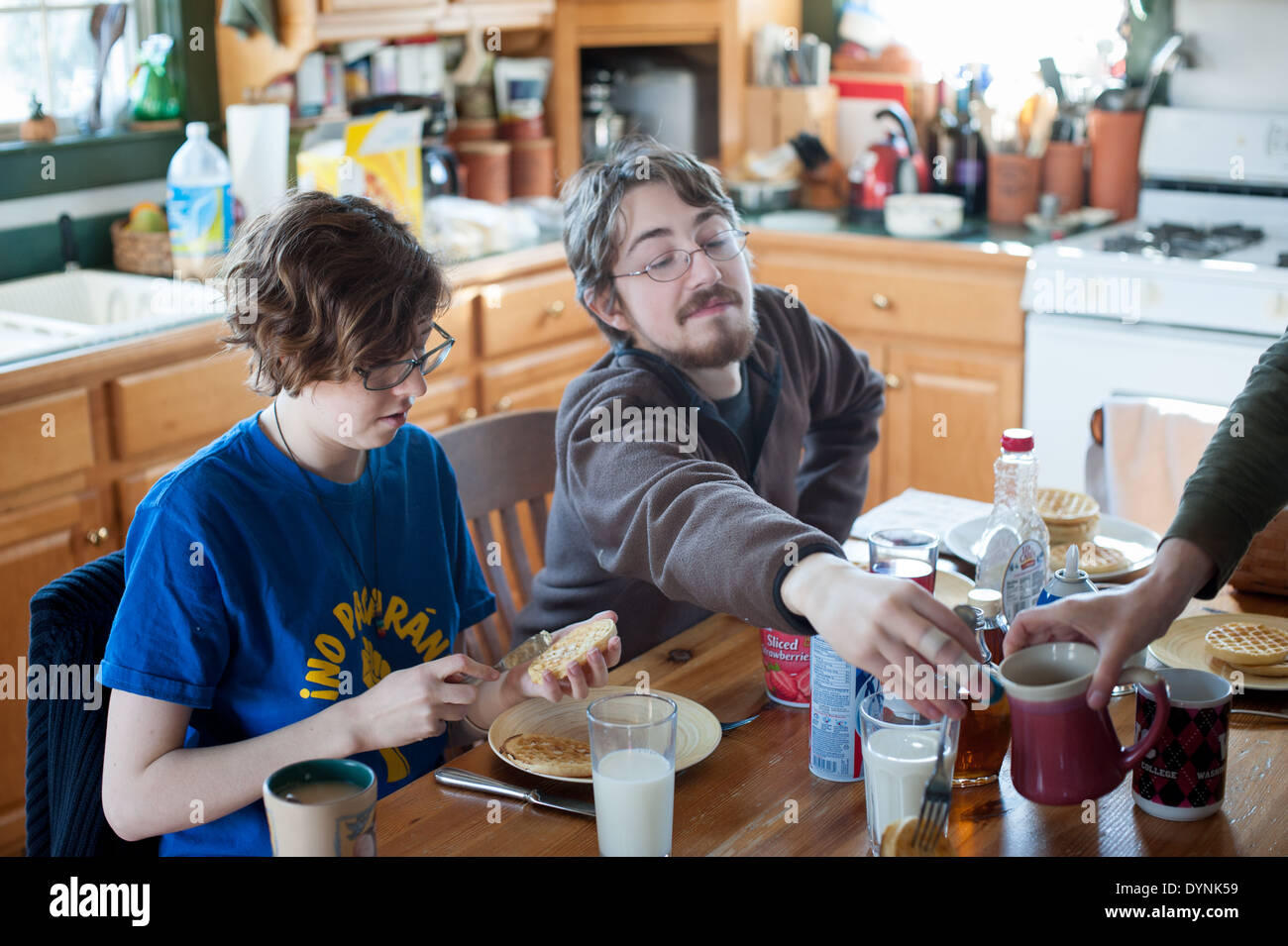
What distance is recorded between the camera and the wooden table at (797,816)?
1150 mm

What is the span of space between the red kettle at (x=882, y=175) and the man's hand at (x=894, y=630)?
254 centimetres

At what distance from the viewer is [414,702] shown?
120cm

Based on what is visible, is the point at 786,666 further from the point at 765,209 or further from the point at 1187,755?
the point at 765,209

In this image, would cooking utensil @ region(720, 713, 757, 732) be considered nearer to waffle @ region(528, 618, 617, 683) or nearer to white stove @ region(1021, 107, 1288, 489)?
waffle @ region(528, 618, 617, 683)

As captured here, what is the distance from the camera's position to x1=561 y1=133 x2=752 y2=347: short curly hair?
1.67 metres

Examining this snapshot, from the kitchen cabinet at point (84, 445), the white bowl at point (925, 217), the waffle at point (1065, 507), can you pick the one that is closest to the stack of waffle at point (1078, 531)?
the waffle at point (1065, 507)

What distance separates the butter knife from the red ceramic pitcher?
1.17 feet

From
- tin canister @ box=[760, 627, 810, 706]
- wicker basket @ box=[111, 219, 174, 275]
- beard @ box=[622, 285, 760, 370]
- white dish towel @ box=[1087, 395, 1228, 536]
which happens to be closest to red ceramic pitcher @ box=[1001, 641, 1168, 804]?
tin canister @ box=[760, 627, 810, 706]

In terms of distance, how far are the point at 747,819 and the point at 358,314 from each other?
58 centimetres

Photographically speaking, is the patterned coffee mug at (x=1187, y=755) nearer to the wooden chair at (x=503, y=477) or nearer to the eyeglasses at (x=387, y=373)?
the eyeglasses at (x=387, y=373)

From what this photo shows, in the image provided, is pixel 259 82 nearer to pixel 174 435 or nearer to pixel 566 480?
pixel 174 435

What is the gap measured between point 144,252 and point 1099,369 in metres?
2.00

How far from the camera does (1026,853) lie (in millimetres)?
1136
